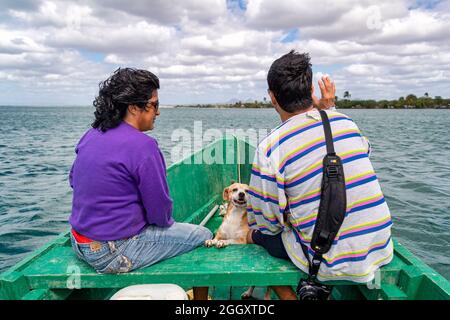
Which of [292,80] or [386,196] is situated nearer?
[292,80]

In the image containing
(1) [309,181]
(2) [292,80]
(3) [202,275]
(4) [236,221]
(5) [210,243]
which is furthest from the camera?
(4) [236,221]

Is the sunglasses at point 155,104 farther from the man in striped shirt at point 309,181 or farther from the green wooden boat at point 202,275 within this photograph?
the green wooden boat at point 202,275

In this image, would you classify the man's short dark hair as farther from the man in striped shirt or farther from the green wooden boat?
the green wooden boat

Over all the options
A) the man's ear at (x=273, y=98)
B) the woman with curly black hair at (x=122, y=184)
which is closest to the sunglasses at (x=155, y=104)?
the woman with curly black hair at (x=122, y=184)

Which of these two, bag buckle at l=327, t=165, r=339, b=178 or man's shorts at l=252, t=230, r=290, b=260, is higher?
bag buckle at l=327, t=165, r=339, b=178

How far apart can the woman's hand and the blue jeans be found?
5.84 feet

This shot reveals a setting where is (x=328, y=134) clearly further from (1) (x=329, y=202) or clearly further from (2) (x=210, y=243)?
(2) (x=210, y=243)

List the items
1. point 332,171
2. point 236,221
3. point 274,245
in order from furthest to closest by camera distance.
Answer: point 236,221 → point 274,245 → point 332,171

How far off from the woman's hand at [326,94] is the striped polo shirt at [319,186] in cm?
67

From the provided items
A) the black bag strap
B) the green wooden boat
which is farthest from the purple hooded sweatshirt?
the black bag strap

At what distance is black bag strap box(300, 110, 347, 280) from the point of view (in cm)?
244

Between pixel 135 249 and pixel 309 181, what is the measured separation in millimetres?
1572

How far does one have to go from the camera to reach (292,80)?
269cm

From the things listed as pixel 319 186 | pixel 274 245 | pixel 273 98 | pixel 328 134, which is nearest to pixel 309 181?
pixel 319 186
